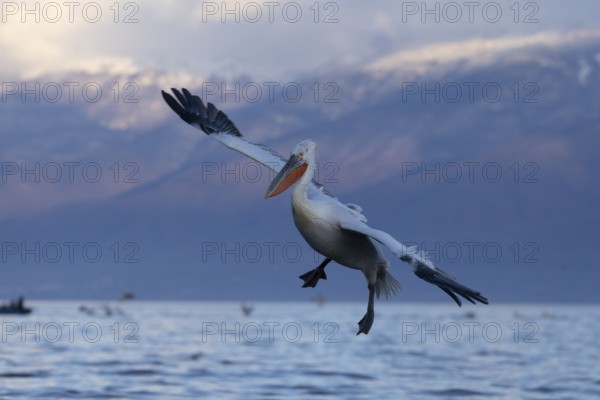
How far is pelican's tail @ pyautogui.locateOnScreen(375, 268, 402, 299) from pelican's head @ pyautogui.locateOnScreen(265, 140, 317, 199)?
9.50 feet

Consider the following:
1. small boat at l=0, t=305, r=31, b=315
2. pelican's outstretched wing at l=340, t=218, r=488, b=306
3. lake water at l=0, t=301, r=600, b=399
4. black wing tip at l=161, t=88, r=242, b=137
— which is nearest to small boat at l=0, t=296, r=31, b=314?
small boat at l=0, t=305, r=31, b=315

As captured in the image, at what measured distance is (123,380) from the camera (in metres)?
46.0

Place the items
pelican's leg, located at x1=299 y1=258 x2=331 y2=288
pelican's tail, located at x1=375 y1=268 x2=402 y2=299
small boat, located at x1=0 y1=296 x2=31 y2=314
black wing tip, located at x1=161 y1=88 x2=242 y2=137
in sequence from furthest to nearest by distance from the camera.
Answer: small boat, located at x1=0 y1=296 x2=31 y2=314 < black wing tip, located at x1=161 y1=88 x2=242 y2=137 < pelican's tail, located at x1=375 y1=268 x2=402 y2=299 < pelican's leg, located at x1=299 y1=258 x2=331 y2=288

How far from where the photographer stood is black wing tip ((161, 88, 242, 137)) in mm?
21750

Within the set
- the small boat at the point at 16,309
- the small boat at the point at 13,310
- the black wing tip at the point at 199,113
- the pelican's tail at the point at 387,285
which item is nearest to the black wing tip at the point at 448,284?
the pelican's tail at the point at 387,285

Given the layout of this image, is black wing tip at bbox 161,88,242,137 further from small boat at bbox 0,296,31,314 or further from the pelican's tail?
small boat at bbox 0,296,31,314

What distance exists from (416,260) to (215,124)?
6.71m

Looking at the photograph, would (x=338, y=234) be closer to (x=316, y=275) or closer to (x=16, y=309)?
(x=316, y=275)

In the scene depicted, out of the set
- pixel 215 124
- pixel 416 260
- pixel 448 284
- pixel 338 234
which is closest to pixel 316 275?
pixel 338 234

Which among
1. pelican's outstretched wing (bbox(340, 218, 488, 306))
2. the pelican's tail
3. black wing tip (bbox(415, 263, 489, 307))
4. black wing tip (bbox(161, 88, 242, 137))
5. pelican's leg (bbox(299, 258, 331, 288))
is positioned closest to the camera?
black wing tip (bbox(415, 263, 489, 307))

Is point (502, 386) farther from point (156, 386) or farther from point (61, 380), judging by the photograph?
point (61, 380)

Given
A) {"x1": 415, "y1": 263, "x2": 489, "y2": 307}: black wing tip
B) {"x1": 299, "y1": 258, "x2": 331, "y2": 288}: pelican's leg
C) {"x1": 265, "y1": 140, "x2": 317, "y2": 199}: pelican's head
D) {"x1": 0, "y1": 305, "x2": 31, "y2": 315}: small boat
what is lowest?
{"x1": 415, "y1": 263, "x2": 489, "y2": 307}: black wing tip

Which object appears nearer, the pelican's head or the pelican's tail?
the pelican's head

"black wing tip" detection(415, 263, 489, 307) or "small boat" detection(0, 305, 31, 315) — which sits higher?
"small boat" detection(0, 305, 31, 315)
